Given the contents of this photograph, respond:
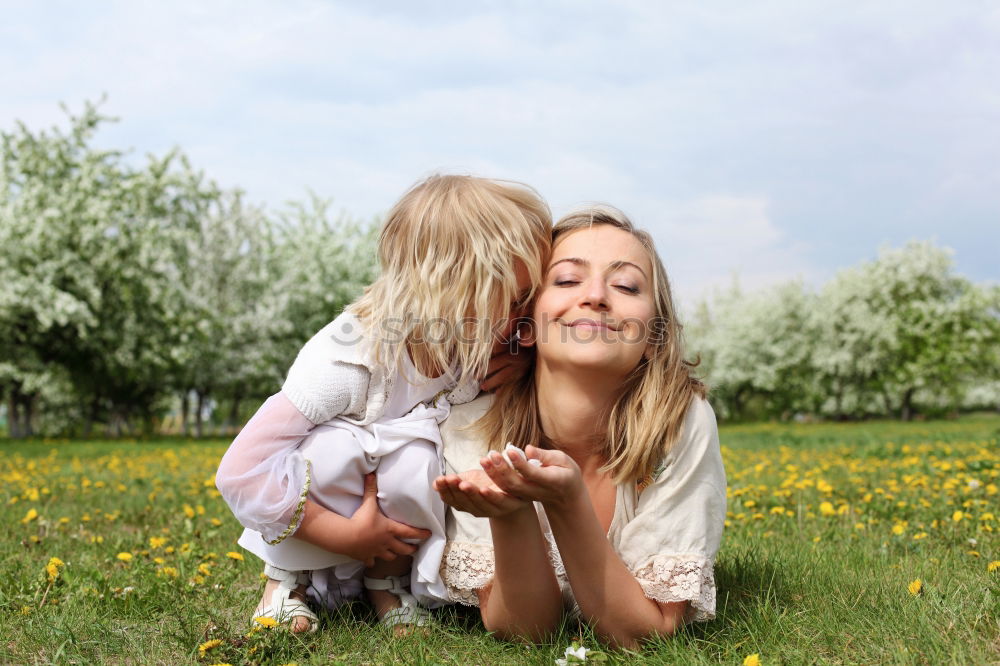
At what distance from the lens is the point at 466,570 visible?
2.76 meters

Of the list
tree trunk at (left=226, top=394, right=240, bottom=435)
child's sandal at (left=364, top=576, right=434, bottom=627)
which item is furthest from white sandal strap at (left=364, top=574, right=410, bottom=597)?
tree trunk at (left=226, top=394, right=240, bottom=435)

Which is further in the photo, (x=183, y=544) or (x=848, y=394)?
(x=848, y=394)

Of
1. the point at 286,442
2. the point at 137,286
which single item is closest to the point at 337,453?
the point at 286,442

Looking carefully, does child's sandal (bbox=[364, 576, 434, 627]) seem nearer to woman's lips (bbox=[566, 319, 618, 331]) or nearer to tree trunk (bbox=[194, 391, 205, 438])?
woman's lips (bbox=[566, 319, 618, 331])

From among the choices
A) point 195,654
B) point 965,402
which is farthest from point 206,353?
point 965,402

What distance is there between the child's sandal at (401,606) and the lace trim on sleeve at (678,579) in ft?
2.64

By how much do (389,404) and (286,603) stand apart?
81 centimetres

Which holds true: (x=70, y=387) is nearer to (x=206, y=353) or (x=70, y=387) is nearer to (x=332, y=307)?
(x=206, y=353)

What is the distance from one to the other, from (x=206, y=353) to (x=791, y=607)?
2270 cm

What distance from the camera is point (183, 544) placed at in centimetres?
432

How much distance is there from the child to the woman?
0.15 m

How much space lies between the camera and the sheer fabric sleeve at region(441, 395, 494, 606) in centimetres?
275

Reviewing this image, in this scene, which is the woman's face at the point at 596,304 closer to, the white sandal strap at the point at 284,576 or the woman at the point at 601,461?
the woman at the point at 601,461

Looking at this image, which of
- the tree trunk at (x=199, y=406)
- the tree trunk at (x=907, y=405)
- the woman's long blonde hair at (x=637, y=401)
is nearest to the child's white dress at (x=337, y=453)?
the woman's long blonde hair at (x=637, y=401)
